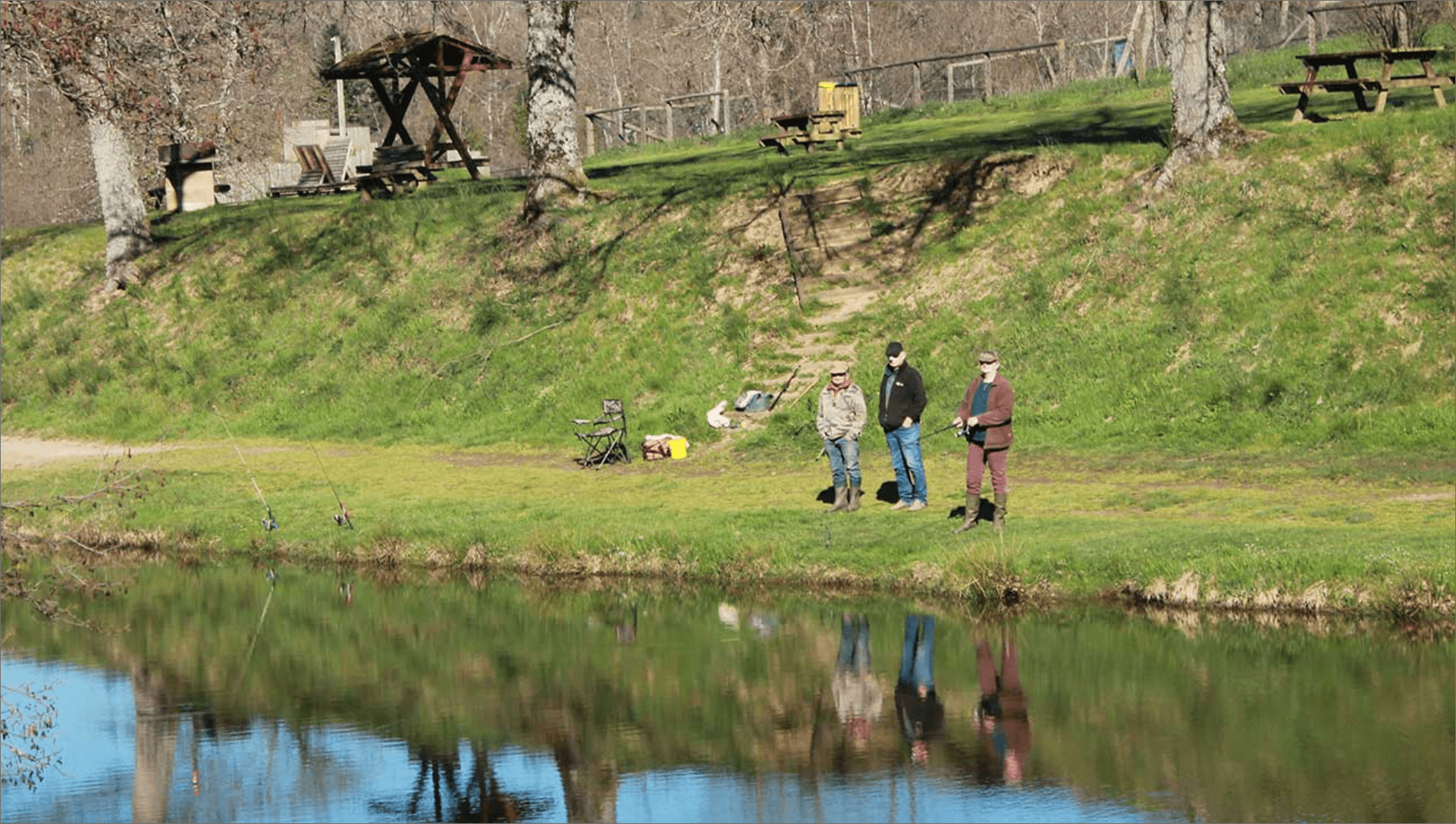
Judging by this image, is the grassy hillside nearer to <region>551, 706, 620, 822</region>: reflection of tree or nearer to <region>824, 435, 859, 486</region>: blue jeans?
<region>824, 435, 859, 486</region>: blue jeans

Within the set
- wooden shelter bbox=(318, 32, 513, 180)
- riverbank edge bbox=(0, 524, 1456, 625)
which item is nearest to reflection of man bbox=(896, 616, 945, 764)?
riverbank edge bbox=(0, 524, 1456, 625)

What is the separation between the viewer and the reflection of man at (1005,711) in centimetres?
1402

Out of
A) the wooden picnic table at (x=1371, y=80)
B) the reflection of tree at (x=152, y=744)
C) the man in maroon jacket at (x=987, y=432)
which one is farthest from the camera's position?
the wooden picnic table at (x=1371, y=80)

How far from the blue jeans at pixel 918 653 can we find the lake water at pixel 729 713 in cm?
4

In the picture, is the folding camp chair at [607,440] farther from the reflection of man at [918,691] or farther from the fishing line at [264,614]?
the reflection of man at [918,691]

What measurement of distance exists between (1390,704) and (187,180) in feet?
136

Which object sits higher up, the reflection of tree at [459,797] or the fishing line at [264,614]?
the reflection of tree at [459,797]

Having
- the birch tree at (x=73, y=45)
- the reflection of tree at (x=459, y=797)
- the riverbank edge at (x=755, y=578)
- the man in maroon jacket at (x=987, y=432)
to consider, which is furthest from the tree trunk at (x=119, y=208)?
the reflection of tree at (x=459, y=797)

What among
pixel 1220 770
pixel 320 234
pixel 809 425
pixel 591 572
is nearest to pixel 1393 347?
pixel 809 425

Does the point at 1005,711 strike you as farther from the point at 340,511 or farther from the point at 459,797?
the point at 340,511

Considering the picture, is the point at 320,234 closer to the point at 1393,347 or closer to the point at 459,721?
the point at 1393,347

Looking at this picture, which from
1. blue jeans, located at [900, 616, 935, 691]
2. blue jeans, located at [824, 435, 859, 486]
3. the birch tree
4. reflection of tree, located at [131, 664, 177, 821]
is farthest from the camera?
blue jeans, located at [824, 435, 859, 486]

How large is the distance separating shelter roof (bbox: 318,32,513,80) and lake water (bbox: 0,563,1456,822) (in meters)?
21.1

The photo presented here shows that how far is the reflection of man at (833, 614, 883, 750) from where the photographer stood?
15.3 meters
